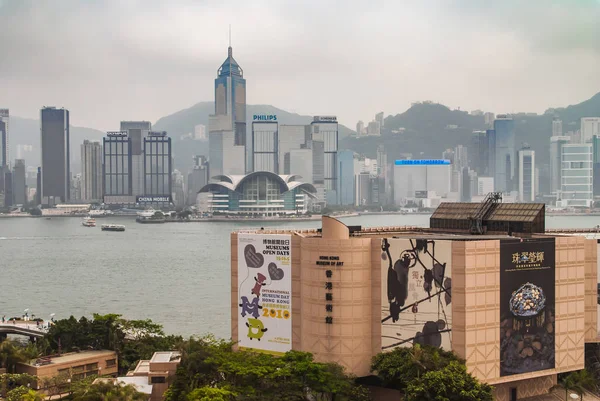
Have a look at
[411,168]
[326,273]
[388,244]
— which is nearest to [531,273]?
[388,244]

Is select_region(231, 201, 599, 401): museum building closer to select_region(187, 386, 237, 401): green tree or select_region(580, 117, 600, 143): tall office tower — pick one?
select_region(187, 386, 237, 401): green tree

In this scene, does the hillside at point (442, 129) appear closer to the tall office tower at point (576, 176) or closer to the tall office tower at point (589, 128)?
the tall office tower at point (589, 128)

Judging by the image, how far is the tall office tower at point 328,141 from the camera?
126312mm

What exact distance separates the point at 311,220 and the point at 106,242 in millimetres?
32137

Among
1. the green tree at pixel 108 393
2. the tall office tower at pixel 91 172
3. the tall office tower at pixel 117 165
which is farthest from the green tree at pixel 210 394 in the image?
the tall office tower at pixel 91 172

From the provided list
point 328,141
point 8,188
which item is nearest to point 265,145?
point 328,141

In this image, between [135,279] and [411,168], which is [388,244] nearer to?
[135,279]

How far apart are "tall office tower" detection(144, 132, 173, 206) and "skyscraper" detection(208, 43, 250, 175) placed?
886 cm

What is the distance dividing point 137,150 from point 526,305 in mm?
121976

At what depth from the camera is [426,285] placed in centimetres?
1462

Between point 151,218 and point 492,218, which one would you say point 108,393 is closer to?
point 492,218

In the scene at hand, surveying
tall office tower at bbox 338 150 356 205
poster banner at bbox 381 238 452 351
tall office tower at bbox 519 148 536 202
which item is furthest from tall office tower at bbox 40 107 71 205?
poster banner at bbox 381 238 452 351

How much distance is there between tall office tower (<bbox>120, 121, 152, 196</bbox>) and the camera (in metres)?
129

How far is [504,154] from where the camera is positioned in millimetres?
129625
